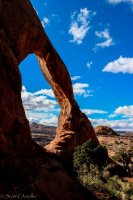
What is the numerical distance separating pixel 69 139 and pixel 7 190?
2107cm

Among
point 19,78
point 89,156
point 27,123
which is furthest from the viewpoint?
point 89,156

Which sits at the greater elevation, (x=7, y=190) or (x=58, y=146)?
(x=58, y=146)

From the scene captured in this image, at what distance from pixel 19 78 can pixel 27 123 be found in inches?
149

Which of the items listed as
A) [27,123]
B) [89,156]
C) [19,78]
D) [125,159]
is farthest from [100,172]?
[125,159]

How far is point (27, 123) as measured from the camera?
22828mm

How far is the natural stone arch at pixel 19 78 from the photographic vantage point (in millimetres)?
21188

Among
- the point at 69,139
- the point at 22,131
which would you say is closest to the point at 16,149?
the point at 22,131

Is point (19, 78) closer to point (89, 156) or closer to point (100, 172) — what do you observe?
point (89, 156)

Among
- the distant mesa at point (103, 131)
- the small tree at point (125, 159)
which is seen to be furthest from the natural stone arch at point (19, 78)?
the distant mesa at point (103, 131)

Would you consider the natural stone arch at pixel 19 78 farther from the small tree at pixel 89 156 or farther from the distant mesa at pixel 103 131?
the distant mesa at pixel 103 131

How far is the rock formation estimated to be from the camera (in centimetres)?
1683

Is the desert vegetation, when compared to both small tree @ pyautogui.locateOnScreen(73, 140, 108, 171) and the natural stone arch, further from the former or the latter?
the natural stone arch

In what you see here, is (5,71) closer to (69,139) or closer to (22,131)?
(22,131)

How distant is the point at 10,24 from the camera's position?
2595 cm
